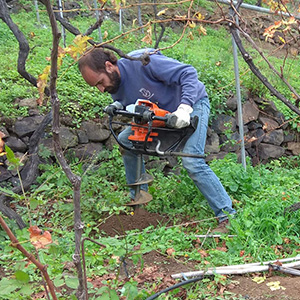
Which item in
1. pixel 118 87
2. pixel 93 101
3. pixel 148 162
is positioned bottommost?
pixel 148 162

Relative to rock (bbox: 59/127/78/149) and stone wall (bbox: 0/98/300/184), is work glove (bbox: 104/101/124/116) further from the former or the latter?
rock (bbox: 59/127/78/149)

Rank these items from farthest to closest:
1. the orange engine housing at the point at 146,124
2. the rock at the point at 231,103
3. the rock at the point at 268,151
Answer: the rock at the point at 268,151 < the rock at the point at 231,103 < the orange engine housing at the point at 146,124

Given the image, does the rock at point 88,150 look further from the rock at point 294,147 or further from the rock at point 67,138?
the rock at point 294,147

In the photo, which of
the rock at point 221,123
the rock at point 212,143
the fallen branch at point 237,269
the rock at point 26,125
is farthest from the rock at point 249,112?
the fallen branch at point 237,269

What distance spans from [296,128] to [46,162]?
384cm

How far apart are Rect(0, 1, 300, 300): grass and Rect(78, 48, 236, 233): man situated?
20 centimetres

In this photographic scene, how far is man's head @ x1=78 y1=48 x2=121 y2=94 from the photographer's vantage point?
3.23 metres

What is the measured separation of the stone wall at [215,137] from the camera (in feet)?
15.6

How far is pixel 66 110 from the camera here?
4.98 meters

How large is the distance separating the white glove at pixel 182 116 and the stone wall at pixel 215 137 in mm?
1168

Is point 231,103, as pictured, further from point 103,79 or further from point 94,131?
point 103,79

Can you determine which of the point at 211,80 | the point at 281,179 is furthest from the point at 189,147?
the point at 211,80

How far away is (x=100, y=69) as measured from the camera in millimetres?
3297

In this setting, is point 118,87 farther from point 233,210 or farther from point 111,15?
point 111,15
